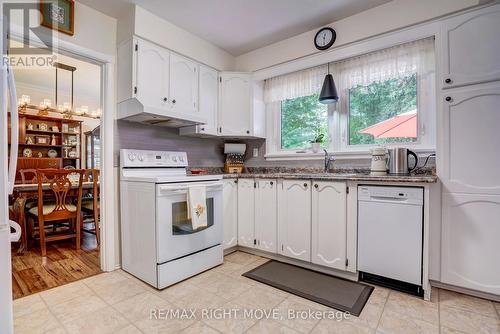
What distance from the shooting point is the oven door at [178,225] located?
6.66 feet

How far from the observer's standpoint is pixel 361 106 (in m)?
2.71

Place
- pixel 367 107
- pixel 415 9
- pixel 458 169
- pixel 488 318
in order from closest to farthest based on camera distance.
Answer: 1. pixel 488 318
2. pixel 458 169
3. pixel 415 9
4. pixel 367 107

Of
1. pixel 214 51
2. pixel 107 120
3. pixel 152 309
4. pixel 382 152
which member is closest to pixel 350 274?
pixel 382 152

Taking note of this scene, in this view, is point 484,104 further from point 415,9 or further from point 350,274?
point 350,274

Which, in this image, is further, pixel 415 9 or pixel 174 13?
pixel 174 13

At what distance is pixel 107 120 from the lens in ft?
7.75

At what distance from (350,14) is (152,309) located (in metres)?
3.00

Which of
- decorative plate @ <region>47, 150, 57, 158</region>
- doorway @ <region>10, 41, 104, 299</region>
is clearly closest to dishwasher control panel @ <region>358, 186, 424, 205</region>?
doorway @ <region>10, 41, 104, 299</region>

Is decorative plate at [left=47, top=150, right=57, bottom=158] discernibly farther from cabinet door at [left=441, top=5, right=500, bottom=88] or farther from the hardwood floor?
cabinet door at [left=441, top=5, right=500, bottom=88]

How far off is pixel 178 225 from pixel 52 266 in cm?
147

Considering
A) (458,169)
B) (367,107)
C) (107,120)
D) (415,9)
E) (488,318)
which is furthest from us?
(367,107)

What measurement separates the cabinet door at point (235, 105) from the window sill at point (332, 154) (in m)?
0.45

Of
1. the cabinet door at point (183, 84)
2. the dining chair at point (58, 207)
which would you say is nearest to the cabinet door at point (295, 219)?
the cabinet door at point (183, 84)

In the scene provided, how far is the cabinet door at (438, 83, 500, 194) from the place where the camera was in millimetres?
1803
